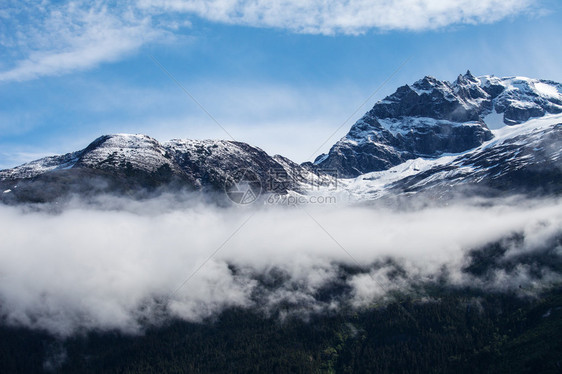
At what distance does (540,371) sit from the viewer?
634ft

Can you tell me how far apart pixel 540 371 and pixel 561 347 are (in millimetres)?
16163

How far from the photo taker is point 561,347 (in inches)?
7864
